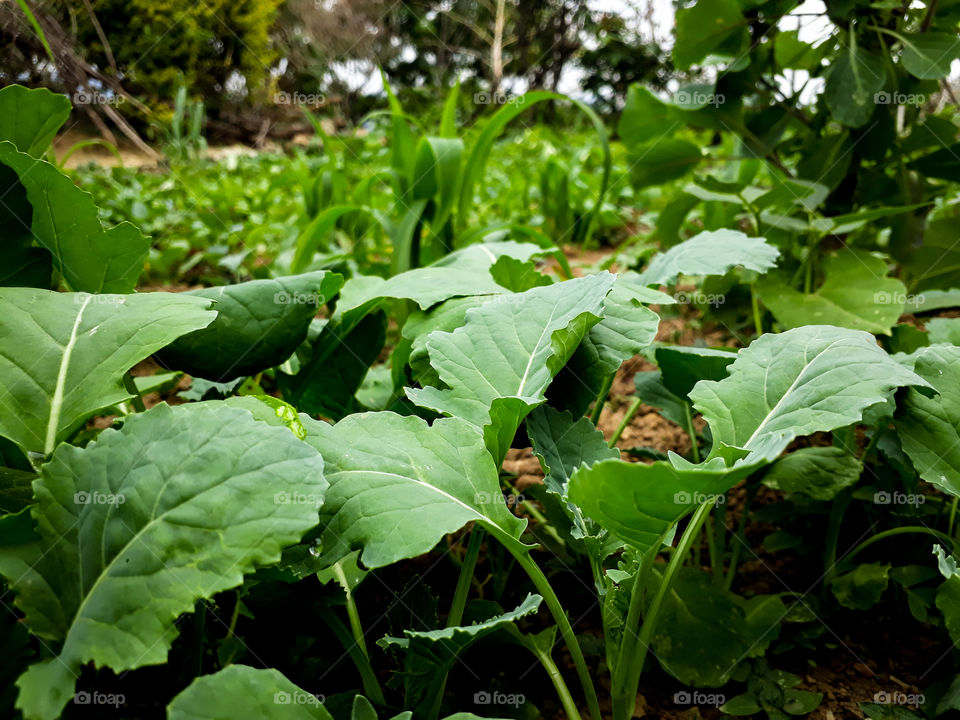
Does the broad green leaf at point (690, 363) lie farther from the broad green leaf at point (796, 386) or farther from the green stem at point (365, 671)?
the green stem at point (365, 671)

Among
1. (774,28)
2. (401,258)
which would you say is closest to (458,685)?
(401,258)

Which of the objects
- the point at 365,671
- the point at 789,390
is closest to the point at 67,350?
the point at 365,671

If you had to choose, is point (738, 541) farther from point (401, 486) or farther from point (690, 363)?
point (401, 486)

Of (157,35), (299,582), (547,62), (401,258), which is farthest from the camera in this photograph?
(547,62)

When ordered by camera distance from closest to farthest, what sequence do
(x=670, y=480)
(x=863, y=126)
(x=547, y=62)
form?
(x=670, y=480) < (x=863, y=126) < (x=547, y=62)

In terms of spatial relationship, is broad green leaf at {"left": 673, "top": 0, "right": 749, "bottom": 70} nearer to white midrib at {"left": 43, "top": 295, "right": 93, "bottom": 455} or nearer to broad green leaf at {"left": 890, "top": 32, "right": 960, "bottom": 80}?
broad green leaf at {"left": 890, "top": 32, "right": 960, "bottom": 80}

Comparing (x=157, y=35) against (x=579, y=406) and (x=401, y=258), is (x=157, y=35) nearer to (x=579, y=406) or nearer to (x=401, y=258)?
(x=401, y=258)

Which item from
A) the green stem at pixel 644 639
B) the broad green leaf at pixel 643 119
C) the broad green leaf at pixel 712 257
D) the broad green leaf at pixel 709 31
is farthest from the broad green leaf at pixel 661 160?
the green stem at pixel 644 639

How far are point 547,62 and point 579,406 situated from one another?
40.7ft

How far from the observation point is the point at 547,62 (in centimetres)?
1193

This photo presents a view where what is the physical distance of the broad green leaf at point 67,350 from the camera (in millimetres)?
791

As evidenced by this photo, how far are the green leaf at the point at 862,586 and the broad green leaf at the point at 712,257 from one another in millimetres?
551

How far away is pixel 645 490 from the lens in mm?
636

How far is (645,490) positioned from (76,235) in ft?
3.07
